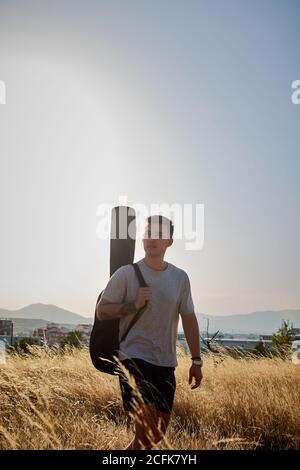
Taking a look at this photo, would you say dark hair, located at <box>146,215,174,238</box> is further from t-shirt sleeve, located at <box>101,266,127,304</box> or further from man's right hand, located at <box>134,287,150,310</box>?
man's right hand, located at <box>134,287,150,310</box>

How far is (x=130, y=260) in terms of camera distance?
4.39 m

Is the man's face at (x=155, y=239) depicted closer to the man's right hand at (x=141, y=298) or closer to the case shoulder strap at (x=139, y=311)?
the case shoulder strap at (x=139, y=311)

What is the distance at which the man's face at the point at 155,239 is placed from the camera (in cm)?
358

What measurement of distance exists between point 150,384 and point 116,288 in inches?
27.6

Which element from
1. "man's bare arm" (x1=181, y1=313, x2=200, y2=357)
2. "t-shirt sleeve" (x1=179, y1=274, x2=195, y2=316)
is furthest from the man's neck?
"man's bare arm" (x1=181, y1=313, x2=200, y2=357)

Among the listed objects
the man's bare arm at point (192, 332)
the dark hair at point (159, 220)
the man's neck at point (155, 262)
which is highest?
the dark hair at point (159, 220)

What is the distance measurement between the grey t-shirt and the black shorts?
0.05 meters

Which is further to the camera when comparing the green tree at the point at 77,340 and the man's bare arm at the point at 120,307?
the green tree at the point at 77,340

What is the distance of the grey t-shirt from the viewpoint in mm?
3441

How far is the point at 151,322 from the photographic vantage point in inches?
137

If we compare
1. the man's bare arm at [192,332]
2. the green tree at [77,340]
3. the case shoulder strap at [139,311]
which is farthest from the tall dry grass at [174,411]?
the green tree at [77,340]

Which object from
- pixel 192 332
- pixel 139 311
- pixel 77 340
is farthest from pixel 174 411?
pixel 77 340
